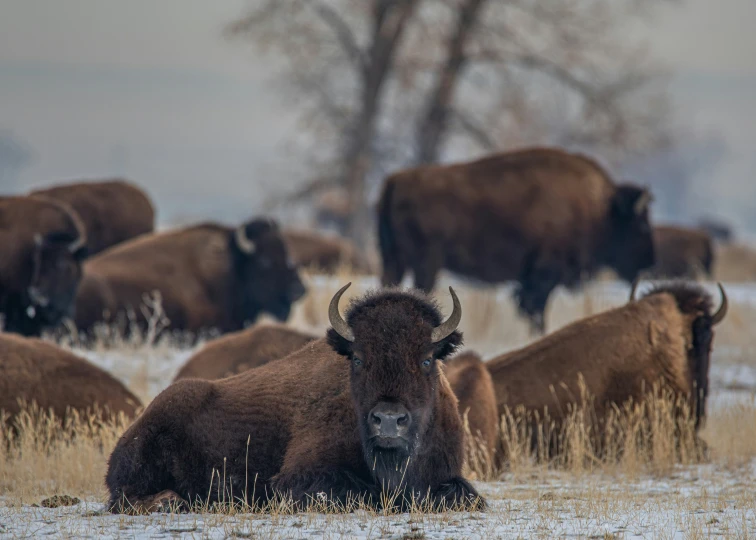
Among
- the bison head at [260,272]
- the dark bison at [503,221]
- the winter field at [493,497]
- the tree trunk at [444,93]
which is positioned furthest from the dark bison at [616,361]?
the tree trunk at [444,93]

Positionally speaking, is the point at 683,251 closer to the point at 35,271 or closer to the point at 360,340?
the point at 35,271

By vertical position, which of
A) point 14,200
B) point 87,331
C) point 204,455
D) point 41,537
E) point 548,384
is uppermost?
point 14,200

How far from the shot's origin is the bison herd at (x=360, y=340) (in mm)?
6488

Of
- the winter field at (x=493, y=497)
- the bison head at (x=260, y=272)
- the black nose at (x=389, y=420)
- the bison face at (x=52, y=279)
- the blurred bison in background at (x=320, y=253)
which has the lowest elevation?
the winter field at (x=493, y=497)

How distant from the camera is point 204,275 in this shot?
17.2 m

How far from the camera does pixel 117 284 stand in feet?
52.0

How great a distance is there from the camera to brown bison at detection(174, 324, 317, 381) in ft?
32.0

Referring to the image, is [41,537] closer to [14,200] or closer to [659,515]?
[659,515]

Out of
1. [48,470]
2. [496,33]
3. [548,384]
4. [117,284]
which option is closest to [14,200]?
[117,284]

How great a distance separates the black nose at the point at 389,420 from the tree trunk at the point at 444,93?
2782 cm

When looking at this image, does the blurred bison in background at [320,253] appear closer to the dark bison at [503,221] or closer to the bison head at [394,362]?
the dark bison at [503,221]

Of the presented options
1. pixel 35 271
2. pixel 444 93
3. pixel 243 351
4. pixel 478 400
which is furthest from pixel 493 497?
pixel 444 93

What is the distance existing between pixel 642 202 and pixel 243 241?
6357 millimetres

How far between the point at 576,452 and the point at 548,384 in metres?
0.73
